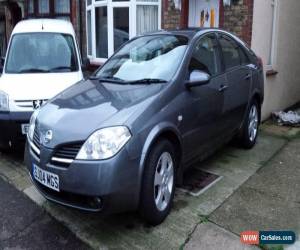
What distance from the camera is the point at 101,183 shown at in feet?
9.50

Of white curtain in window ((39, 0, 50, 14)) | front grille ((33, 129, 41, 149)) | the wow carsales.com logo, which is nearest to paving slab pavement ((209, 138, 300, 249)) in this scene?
the wow carsales.com logo

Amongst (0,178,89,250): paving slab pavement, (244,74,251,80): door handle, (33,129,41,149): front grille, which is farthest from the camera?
(244,74,251,80): door handle

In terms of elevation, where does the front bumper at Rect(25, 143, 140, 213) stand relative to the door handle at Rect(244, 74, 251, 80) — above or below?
below

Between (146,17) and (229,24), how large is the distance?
260cm

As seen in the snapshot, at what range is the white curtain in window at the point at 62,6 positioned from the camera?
1273cm

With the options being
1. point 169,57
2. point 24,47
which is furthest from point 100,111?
point 24,47

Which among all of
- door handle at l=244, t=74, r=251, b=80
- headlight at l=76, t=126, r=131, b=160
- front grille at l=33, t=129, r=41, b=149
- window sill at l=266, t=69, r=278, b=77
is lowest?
front grille at l=33, t=129, r=41, b=149

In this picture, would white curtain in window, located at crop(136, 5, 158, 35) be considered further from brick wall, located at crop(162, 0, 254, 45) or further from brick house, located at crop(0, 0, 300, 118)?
brick wall, located at crop(162, 0, 254, 45)

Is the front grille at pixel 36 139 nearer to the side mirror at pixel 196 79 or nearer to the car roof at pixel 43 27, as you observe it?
the side mirror at pixel 196 79

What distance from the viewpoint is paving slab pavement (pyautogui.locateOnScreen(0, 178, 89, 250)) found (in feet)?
10.8

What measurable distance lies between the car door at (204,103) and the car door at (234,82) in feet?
0.54

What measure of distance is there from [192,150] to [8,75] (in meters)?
3.38

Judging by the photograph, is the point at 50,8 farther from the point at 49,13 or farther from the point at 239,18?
the point at 239,18

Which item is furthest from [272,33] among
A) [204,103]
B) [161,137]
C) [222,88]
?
[161,137]
